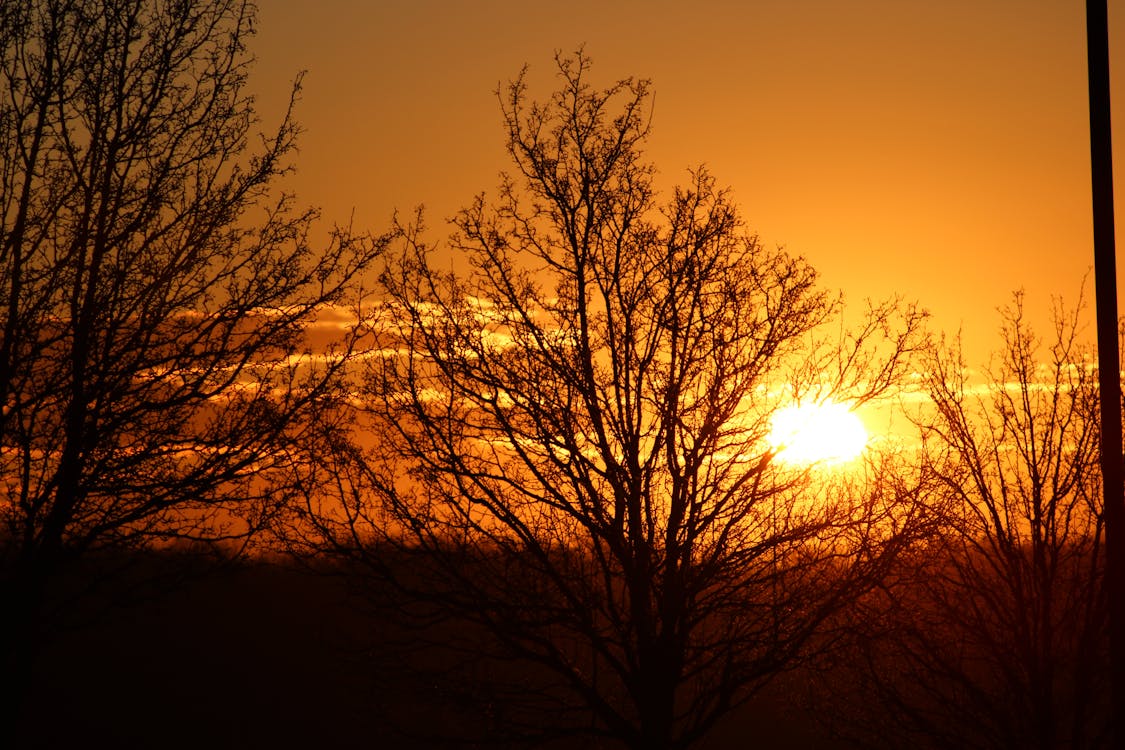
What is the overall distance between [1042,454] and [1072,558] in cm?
156

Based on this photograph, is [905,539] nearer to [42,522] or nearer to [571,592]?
[571,592]

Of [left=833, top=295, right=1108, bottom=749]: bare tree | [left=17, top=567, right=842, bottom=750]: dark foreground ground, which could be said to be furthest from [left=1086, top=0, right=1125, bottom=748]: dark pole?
[left=17, top=567, right=842, bottom=750]: dark foreground ground

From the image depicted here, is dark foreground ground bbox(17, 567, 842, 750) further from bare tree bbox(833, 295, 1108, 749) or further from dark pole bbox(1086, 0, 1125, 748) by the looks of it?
dark pole bbox(1086, 0, 1125, 748)

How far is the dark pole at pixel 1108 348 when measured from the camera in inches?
274

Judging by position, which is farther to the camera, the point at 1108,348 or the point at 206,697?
the point at 206,697

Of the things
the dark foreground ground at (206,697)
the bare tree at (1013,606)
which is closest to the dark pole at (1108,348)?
the bare tree at (1013,606)

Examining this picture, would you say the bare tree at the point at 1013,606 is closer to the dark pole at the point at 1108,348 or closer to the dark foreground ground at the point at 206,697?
the dark pole at the point at 1108,348

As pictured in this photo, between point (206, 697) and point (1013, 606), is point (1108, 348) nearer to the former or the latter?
point (1013, 606)

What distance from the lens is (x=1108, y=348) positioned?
7.16 meters

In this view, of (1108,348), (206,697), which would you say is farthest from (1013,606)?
(206,697)

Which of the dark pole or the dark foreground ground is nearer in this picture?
the dark pole

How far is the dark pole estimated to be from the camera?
6969 millimetres

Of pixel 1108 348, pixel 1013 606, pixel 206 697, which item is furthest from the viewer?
pixel 206 697

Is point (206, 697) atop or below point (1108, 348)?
below
